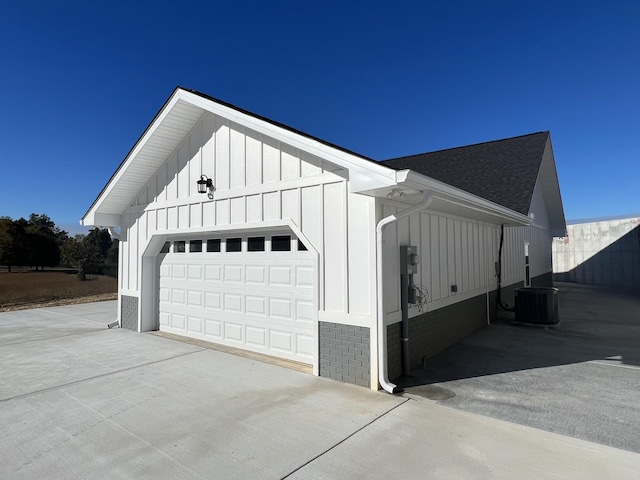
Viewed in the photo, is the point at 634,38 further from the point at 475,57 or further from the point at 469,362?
the point at 469,362

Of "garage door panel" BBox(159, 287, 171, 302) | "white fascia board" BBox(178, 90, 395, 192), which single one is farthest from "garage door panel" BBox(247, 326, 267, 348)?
"white fascia board" BBox(178, 90, 395, 192)

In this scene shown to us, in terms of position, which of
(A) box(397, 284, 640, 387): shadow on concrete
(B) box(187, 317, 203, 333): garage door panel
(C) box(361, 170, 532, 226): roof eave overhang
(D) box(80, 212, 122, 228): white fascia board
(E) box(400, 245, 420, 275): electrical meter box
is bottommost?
(A) box(397, 284, 640, 387): shadow on concrete

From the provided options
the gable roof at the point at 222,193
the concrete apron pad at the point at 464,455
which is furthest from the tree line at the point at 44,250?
the concrete apron pad at the point at 464,455

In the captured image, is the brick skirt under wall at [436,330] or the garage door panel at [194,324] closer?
the brick skirt under wall at [436,330]

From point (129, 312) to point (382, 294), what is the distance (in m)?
7.11

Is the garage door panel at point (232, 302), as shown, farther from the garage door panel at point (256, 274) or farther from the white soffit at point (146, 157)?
the white soffit at point (146, 157)

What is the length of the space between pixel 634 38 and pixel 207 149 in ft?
34.3

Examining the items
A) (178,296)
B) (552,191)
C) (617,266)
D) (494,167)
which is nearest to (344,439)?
(178,296)

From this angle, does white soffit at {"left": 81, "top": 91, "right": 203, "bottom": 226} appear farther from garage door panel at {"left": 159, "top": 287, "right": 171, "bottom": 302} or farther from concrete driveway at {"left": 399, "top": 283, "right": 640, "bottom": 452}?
concrete driveway at {"left": 399, "top": 283, "right": 640, "bottom": 452}

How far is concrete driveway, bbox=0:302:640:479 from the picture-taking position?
8.61 feet

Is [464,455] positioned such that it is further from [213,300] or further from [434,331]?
[213,300]

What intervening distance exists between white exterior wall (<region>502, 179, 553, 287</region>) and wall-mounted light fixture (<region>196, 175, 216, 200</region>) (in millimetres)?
8604

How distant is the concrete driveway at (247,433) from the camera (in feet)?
8.61

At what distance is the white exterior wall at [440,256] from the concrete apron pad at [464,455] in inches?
60.3
